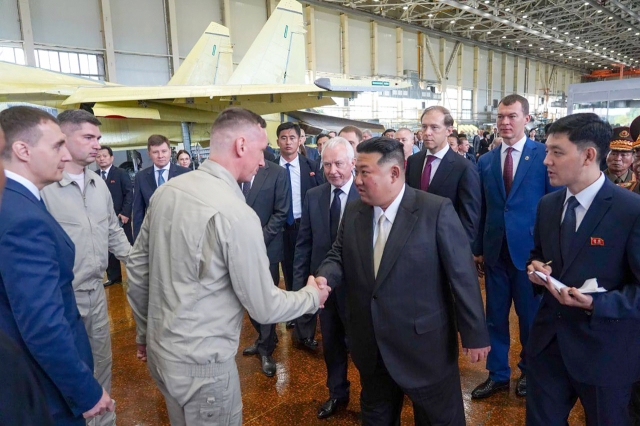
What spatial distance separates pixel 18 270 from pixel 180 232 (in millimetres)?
512

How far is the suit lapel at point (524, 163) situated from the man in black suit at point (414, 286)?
3.94 ft

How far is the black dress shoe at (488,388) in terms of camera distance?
280cm

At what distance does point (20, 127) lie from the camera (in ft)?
5.08

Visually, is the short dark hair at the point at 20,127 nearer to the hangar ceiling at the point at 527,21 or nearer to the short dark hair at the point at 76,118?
the short dark hair at the point at 76,118

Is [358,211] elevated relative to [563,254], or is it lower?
elevated

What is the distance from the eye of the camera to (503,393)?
9.41 ft

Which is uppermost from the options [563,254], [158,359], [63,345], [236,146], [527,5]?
[527,5]

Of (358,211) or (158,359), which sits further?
(358,211)

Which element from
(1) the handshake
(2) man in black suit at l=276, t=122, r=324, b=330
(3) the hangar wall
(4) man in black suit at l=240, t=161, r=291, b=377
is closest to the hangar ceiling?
(3) the hangar wall

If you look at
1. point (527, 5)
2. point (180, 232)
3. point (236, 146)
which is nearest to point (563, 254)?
point (236, 146)

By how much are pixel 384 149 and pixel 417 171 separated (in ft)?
5.40

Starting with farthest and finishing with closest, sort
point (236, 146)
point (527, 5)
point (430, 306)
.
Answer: point (527, 5) → point (430, 306) → point (236, 146)

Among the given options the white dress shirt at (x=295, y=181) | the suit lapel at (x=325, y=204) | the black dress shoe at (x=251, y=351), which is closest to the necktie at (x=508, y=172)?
the suit lapel at (x=325, y=204)

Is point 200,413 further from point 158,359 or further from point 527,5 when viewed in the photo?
point 527,5
